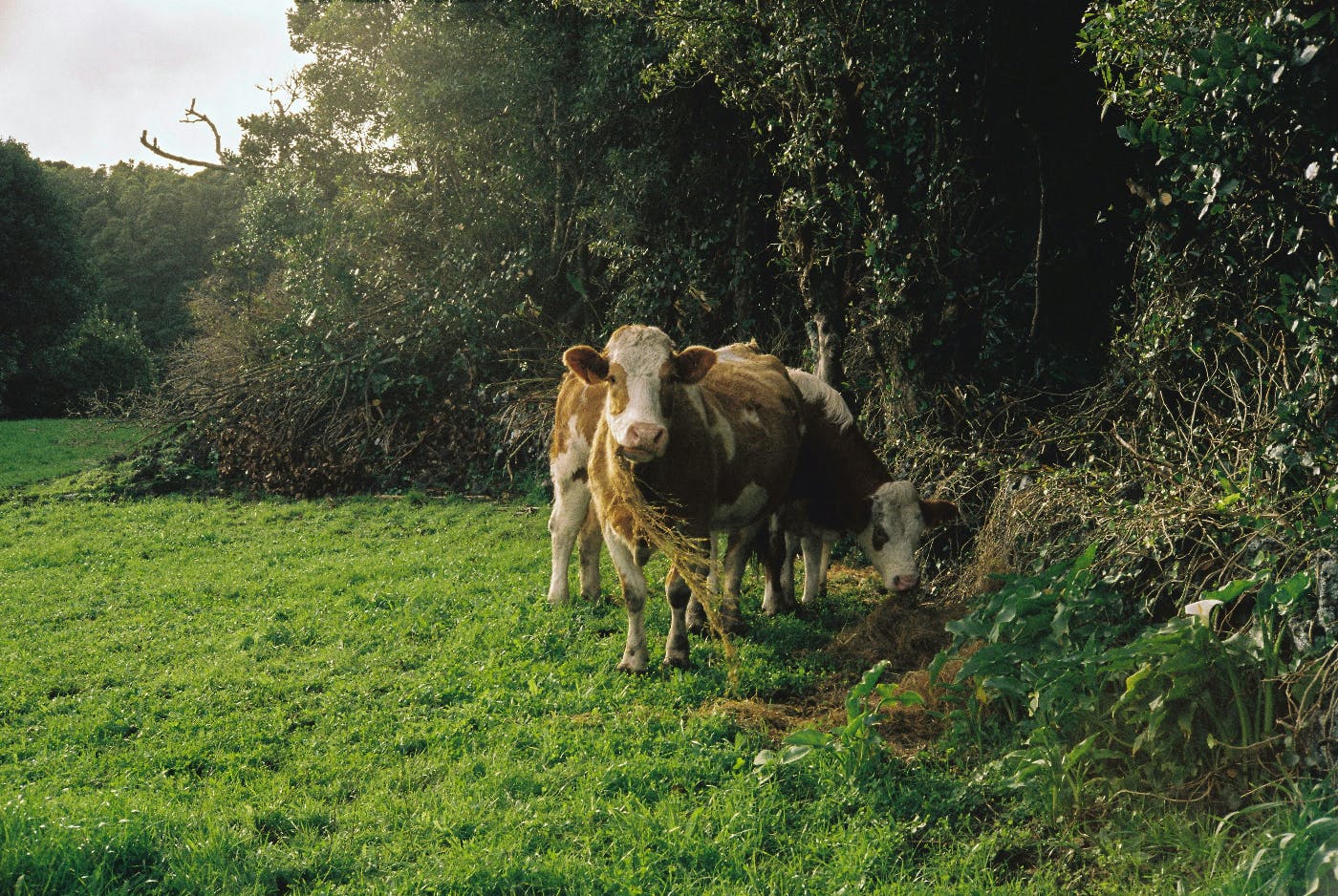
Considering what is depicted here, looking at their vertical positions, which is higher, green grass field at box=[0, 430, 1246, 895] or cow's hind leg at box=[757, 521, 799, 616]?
cow's hind leg at box=[757, 521, 799, 616]

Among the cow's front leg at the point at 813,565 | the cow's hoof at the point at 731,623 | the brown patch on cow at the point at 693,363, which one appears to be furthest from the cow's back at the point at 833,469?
the brown patch on cow at the point at 693,363

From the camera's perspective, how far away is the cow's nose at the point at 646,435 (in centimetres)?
519

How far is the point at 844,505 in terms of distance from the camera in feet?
23.9

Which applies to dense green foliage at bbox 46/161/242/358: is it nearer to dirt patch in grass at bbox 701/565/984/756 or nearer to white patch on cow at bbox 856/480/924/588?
white patch on cow at bbox 856/480/924/588

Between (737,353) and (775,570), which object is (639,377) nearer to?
(775,570)

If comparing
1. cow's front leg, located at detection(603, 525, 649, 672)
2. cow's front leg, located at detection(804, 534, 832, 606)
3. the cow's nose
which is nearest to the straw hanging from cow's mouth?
cow's front leg, located at detection(603, 525, 649, 672)

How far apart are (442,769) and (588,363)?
7.77 ft

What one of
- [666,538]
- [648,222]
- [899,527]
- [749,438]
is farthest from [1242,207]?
[648,222]

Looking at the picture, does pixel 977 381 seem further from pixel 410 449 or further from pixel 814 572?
pixel 410 449

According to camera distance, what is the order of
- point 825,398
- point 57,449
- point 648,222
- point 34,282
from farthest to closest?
point 34,282 → point 57,449 → point 648,222 → point 825,398

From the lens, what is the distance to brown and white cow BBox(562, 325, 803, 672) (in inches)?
214

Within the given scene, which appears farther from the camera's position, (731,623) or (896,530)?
(896,530)

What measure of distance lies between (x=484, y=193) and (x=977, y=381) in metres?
8.53

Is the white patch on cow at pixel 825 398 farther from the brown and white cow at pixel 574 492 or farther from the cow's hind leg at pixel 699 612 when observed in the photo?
the cow's hind leg at pixel 699 612
